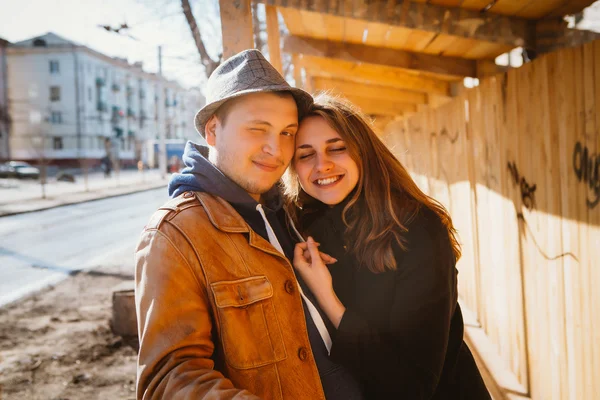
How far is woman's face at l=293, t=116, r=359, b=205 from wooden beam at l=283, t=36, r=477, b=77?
2934 millimetres

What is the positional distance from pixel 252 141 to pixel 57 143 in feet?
195

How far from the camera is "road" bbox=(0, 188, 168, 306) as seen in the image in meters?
8.95

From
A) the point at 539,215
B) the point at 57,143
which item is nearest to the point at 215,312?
the point at 539,215

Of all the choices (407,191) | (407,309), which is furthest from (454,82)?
(407,309)

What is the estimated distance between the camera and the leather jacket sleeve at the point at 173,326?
137cm

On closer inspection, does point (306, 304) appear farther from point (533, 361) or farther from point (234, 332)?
point (533, 361)

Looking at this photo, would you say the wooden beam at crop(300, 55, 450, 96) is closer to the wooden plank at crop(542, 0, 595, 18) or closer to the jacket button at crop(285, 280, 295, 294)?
the wooden plank at crop(542, 0, 595, 18)

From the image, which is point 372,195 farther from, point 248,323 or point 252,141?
point 248,323

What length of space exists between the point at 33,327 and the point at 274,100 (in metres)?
5.67

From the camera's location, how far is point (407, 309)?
1878 millimetres

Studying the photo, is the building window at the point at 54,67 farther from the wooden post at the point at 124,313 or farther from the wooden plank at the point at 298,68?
the wooden post at the point at 124,313

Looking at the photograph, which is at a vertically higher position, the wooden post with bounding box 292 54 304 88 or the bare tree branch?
the bare tree branch

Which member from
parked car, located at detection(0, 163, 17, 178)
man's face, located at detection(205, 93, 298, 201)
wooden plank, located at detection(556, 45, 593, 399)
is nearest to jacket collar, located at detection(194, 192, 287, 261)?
man's face, located at detection(205, 93, 298, 201)

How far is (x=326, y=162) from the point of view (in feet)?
7.47
